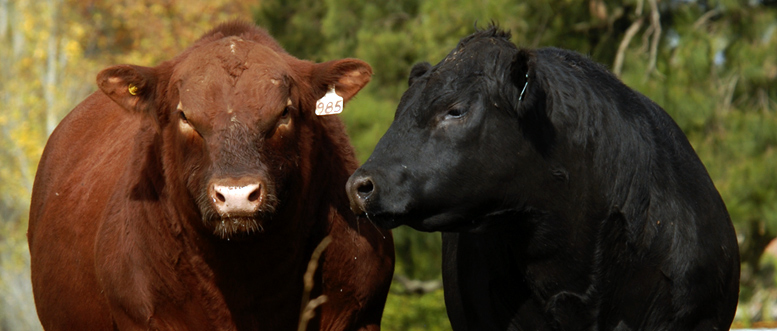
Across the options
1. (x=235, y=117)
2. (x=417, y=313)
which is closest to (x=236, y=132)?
(x=235, y=117)

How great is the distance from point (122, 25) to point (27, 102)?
590cm

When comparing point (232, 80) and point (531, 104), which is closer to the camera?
point (531, 104)

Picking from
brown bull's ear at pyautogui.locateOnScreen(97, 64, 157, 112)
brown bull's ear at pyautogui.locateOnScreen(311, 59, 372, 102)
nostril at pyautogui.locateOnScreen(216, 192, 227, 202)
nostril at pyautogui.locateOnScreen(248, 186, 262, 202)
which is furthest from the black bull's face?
brown bull's ear at pyautogui.locateOnScreen(97, 64, 157, 112)

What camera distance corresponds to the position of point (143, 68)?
192 inches

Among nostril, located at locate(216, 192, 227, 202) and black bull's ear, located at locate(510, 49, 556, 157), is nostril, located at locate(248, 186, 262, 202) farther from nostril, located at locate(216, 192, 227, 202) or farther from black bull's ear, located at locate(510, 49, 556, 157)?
black bull's ear, located at locate(510, 49, 556, 157)

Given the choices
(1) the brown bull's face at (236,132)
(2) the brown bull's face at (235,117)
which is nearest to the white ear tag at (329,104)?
(2) the brown bull's face at (235,117)

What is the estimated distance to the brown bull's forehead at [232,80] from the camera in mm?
4527

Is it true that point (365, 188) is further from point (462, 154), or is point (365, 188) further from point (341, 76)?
point (341, 76)

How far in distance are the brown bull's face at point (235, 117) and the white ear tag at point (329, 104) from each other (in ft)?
0.12

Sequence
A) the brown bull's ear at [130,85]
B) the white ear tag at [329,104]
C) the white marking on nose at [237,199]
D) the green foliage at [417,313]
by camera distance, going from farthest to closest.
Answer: the green foliage at [417,313] < the white ear tag at [329,104] < the brown bull's ear at [130,85] < the white marking on nose at [237,199]

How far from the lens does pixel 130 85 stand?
4879 mm

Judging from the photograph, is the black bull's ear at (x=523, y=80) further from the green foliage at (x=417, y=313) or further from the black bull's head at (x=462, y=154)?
the green foliage at (x=417, y=313)

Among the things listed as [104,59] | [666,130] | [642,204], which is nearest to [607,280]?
[642,204]

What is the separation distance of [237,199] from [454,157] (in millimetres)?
948
